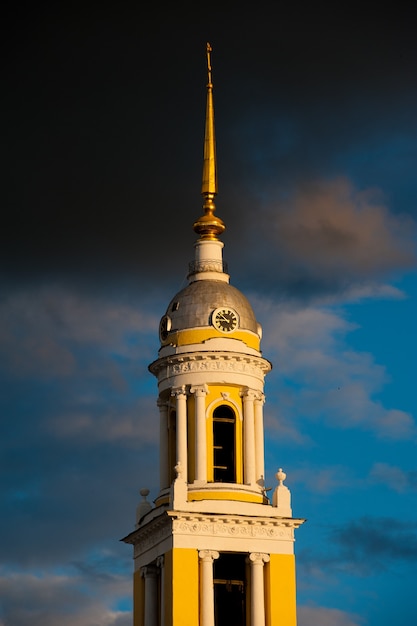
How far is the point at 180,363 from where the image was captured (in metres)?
80.6

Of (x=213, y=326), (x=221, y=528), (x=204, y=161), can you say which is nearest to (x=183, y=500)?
(x=221, y=528)

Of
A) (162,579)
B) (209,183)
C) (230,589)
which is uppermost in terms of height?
(209,183)

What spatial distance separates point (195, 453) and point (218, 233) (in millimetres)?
9431

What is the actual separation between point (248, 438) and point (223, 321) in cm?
446

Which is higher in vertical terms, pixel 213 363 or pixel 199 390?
pixel 213 363

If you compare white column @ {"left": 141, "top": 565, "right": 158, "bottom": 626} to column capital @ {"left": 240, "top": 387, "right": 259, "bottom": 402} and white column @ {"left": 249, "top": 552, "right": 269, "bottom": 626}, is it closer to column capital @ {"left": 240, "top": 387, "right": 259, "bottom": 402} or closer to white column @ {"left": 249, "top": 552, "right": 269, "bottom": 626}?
white column @ {"left": 249, "top": 552, "right": 269, "bottom": 626}

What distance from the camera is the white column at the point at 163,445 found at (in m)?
80.2

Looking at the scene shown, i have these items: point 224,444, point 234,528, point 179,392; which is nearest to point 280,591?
point 234,528

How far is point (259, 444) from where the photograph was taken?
3150 inches

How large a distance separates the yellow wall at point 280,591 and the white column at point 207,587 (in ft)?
7.16

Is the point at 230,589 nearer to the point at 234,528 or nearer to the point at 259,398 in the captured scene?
the point at 234,528

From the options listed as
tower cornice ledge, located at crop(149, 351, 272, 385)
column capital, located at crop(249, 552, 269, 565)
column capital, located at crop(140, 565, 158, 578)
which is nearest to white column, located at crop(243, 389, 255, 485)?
tower cornice ledge, located at crop(149, 351, 272, 385)

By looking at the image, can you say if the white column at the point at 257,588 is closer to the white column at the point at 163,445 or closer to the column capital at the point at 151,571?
the column capital at the point at 151,571

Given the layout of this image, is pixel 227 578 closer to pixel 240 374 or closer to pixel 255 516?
pixel 255 516
